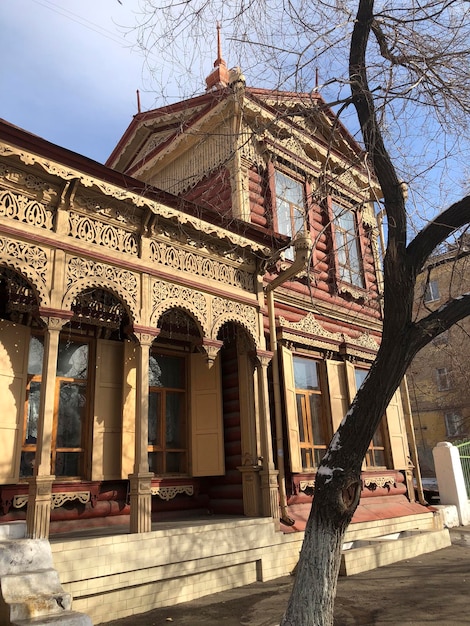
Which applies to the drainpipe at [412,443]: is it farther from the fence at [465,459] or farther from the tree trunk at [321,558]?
the tree trunk at [321,558]

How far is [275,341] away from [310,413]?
1.77 metres

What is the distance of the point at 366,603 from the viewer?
543 cm

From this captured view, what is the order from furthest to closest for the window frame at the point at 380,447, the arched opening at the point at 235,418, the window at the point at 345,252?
the window at the point at 345,252 < the window frame at the point at 380,447 < the arched opening at the point at 235,418

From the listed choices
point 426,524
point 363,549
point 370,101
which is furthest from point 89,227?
point 426,524

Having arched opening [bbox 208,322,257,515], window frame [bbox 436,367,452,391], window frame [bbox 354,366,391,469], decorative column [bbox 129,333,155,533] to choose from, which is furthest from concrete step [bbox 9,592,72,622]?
window frame [bbox 436,367,452,391]

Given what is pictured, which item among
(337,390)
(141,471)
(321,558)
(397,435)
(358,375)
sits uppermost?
(358,375)

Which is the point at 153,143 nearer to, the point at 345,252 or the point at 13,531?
the point at 345,252

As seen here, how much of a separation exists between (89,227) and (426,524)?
367 inches

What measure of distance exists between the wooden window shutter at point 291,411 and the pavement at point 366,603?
1922mm

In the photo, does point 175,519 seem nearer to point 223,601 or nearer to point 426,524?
point 223,601

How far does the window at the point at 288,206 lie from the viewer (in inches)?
410

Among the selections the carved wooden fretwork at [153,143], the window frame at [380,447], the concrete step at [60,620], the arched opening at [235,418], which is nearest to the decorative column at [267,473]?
the arched opening at [235,418]

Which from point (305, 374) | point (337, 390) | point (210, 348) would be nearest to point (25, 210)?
point (210, 348)

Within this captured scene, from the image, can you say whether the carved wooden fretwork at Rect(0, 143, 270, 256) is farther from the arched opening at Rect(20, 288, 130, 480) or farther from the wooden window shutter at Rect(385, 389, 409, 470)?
the wooden window shutter at Rect(385, 389, 409, 470)
